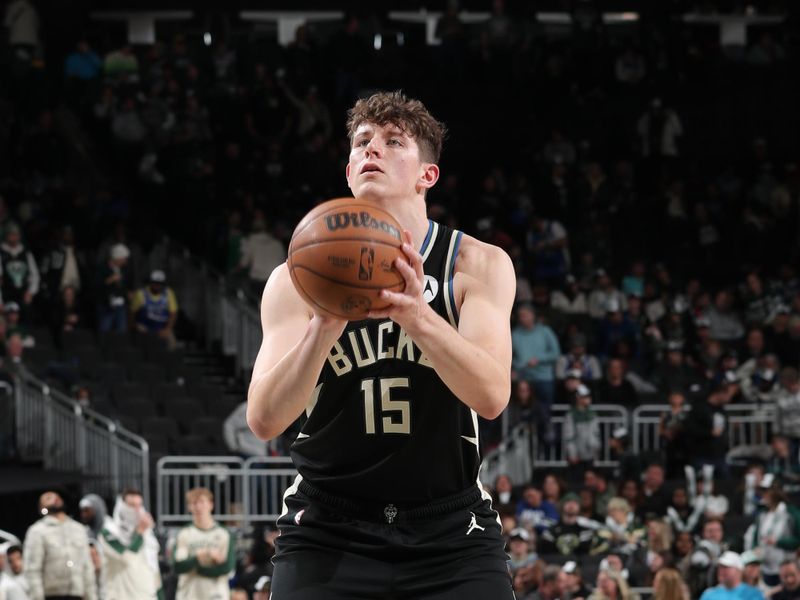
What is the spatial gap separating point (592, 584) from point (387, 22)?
14244 mm

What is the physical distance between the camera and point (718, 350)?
19672 mm

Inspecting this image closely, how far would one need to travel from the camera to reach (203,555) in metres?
13.4

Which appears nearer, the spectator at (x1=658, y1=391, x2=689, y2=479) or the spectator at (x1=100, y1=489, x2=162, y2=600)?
the spectator at (x1=100, y1=489, x2=162, y2=600)

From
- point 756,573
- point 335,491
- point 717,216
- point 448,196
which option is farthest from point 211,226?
point 335,491

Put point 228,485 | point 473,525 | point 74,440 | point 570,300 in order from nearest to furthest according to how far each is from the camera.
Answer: point 473,525 < point 228,485 < point 74,440 < point 570,300

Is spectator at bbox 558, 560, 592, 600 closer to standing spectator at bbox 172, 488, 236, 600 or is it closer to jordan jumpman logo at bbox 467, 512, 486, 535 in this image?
standing spectator at bbox 172, 488, 236, 600

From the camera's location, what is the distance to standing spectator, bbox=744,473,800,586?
49.9 ft

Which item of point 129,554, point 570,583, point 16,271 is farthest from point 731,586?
point 16,271

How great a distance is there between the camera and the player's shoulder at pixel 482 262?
4883mm

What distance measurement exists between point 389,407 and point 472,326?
369 millimetres

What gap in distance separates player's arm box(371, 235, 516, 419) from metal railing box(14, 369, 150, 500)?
39.2ft

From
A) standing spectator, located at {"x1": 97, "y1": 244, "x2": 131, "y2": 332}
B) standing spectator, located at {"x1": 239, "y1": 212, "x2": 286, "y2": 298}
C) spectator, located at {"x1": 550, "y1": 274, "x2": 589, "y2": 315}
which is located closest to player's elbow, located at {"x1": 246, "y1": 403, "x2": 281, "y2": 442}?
standing spectator, located at {"x1": 97, "y1": 244, "x2": 131, "y2": 332}

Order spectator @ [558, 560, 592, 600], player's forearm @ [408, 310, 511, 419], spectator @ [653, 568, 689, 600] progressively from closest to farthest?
1. player's forearm @ [408, 310, 511, 419]
2. spectator @ [653, 568, 689, 600]
3. spectator @ [558, 560, 592, 600]

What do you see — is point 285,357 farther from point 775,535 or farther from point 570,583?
point 775,535
